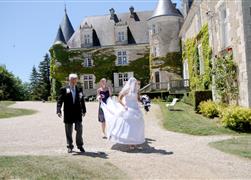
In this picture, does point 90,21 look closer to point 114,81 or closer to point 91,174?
point 114,81

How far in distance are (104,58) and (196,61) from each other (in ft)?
60.6

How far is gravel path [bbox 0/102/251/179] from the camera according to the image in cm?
661

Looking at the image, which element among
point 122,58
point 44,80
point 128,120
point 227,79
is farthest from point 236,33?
point 44,80

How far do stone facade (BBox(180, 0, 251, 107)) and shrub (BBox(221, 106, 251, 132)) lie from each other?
3.30 ft

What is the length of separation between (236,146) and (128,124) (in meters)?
2.96

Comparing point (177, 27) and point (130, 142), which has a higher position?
point (177, 27)

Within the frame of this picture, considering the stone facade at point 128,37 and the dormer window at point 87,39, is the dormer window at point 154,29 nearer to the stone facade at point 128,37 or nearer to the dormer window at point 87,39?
the stone facade at point 128,37

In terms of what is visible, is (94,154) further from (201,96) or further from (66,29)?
(66,29)

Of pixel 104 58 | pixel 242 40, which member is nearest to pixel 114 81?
pixel 104 58

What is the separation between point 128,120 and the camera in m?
8.75

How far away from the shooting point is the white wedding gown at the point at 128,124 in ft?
28.5

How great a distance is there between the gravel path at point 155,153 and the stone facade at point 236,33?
3423 mm

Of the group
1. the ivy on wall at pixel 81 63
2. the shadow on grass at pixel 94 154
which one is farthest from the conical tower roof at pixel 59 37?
the shadow on grass at pixel 94 154

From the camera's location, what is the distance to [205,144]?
959 cm
